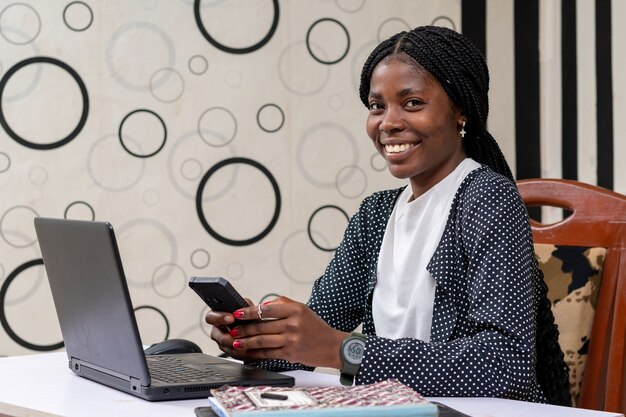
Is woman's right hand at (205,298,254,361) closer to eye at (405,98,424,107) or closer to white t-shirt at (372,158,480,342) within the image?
white t-shirt at (372,158,480,342)

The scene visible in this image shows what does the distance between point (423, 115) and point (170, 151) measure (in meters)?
1.01

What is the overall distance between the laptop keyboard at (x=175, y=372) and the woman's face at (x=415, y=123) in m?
0.56

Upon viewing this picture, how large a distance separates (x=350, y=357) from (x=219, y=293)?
0.70ft

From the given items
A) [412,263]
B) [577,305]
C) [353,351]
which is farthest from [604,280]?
[353,351]

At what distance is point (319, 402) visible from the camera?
0.88 m

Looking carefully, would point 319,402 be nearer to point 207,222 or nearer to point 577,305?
point 577,305

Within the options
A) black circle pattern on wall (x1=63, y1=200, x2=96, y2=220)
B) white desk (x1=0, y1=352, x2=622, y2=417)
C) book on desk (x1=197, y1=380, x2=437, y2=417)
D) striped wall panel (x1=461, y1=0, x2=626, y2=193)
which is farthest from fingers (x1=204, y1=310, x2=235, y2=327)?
striped wall panel (x1=461, y1=0, x2=626, y2=193)

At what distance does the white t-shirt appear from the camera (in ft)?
4.80

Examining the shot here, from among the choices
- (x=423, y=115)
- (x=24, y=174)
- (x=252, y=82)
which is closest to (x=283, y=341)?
(x=423, y=115)

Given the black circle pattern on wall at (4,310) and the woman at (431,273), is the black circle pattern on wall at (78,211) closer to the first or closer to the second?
the black circle pattern on wall at (4,310)

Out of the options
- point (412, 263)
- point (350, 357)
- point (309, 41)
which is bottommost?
point (350, 357)

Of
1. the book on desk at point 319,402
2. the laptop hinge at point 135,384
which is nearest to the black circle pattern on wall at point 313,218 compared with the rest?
the laptop hinge at point 135,384

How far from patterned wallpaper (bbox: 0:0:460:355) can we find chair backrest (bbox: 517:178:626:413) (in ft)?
3.14

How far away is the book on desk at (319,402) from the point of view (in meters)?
0.84
